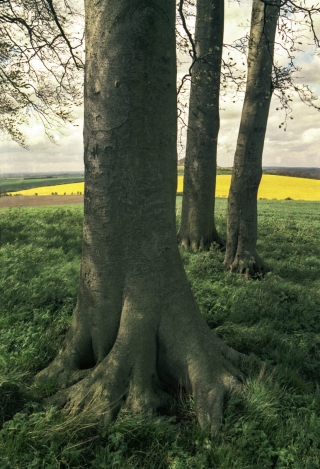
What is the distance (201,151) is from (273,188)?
2585 centimetres

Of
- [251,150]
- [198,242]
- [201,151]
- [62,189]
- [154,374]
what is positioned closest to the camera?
[154,374]

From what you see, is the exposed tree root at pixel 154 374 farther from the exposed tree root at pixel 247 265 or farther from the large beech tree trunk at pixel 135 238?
the exposed tree root at pixel 247 265

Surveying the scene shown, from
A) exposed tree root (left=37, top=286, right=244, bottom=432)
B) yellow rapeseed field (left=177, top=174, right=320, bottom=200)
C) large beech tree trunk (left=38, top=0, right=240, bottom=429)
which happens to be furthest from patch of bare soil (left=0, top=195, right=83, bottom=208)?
exposed tree root (left=37, top=286, right=244, bottom=432)

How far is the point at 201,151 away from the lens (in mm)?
8836

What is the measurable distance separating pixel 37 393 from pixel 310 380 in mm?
2752

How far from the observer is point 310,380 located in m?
3.83

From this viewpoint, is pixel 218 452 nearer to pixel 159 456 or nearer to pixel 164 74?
pixel 159 456

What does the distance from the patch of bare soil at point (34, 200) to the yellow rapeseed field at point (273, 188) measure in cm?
336

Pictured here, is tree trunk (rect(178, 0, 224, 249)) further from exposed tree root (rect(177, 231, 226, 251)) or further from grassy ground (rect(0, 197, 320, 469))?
grassy ground (rect(0, 197, 320, 469))

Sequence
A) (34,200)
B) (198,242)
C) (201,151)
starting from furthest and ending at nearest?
(34,200) → (198,242) → (201,151)

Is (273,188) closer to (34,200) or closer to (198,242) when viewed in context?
(34,200)

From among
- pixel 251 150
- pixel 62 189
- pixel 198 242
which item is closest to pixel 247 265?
pixel 198 242

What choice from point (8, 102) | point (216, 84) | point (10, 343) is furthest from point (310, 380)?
point (8, 102)

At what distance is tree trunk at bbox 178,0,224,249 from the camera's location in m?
8.32
